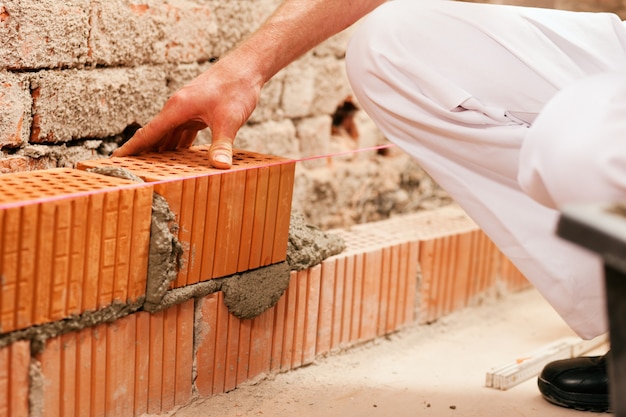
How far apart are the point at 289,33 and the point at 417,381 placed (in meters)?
1.03

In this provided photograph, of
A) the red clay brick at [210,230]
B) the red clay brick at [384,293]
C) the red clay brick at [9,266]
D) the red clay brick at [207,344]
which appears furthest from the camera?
the red clay brick at [384,293]

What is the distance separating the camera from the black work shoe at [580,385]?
2.16 m

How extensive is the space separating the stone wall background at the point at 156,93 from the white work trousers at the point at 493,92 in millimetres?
683

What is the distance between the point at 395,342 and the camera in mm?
2629

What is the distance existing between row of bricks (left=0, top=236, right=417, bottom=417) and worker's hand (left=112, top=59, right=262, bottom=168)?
39 cm

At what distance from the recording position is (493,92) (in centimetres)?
197

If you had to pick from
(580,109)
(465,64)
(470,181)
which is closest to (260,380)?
(470,181)

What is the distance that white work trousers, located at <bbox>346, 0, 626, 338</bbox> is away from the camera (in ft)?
6.31

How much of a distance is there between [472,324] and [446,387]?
0.57 m

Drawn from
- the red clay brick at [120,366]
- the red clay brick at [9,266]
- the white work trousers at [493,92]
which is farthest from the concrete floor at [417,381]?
the red clay brick at [9,266]

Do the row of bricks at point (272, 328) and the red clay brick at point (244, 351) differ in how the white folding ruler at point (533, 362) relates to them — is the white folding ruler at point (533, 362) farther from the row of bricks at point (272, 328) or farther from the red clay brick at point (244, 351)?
the red clay brick at point (244, 351)

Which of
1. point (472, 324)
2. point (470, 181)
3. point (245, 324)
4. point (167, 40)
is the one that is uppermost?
point (167, 40)

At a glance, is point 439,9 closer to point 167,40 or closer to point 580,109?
point 580,109

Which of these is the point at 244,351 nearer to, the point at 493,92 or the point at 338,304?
the point at 338,304
